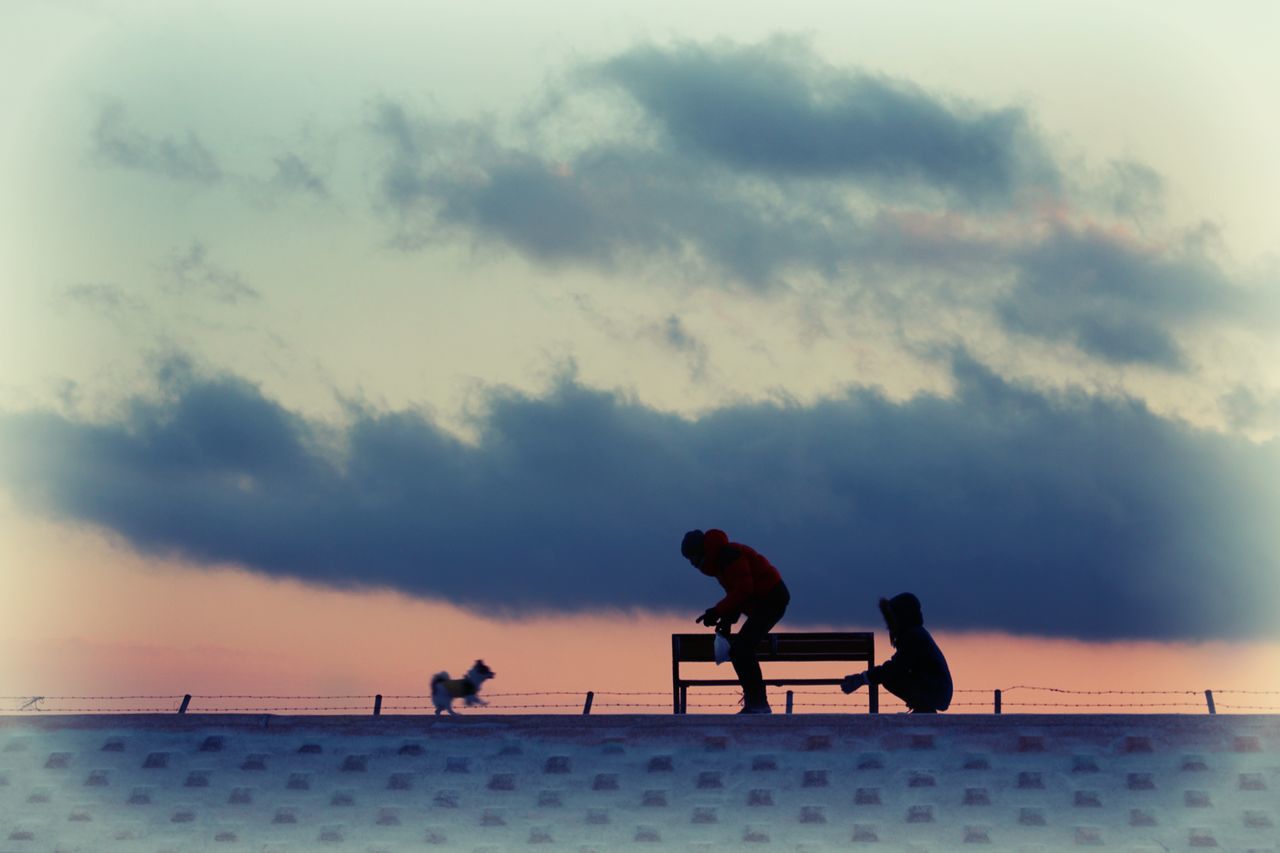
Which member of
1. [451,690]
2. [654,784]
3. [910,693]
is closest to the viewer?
[654,784]

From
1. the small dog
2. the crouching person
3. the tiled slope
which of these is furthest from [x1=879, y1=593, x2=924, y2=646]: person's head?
the small dog

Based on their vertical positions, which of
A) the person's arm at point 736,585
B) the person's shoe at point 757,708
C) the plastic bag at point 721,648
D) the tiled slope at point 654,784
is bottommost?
the tiled slope at point 654,784

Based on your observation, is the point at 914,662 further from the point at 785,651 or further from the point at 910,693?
the point at 785,651

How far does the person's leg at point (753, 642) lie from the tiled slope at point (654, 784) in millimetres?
1590

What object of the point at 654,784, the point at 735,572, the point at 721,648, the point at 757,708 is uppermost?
the point at 735,572

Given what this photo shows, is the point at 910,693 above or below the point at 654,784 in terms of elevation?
above

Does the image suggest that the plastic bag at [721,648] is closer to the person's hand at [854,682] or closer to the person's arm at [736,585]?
the person's arm at [736,585]

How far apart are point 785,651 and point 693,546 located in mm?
3203

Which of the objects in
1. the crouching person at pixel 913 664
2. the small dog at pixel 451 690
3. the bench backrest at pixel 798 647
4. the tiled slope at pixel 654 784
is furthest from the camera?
the bench backrest at pixel 798 647

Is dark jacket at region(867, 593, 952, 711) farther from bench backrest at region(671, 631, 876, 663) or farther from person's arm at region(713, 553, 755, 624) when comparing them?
bench backrest at region(671, 631, 876, 663)

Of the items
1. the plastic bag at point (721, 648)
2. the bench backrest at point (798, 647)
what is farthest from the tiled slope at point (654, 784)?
the bench backrest at point (798, 647)

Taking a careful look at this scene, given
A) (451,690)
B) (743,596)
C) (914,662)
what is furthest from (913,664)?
(451,690)

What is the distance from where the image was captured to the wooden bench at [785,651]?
16.3 m

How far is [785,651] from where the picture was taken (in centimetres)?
1661
